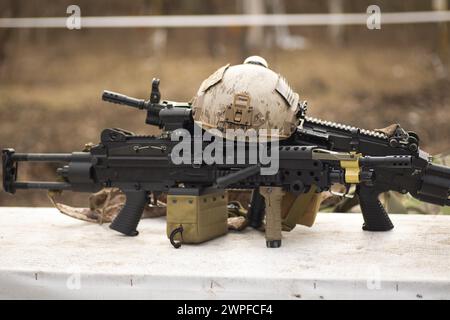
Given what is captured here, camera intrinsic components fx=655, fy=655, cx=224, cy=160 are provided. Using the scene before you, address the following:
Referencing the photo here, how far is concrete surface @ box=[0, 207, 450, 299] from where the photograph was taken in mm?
2643

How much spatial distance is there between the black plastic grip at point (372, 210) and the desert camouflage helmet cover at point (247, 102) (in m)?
0.59

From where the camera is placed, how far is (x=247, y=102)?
3199mm

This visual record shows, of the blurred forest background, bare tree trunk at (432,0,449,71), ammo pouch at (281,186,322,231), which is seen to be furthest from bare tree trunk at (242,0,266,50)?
ammo pouch at (281,186,322,231)

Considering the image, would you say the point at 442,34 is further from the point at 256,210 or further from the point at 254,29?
the point at 256,210

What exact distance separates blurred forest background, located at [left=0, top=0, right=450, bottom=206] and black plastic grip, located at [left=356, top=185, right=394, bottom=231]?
1424 mm

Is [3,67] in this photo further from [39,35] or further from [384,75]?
[384,75]

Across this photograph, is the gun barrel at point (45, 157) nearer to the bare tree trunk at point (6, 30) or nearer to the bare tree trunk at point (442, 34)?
the bare tree trunk at point (6, 30)

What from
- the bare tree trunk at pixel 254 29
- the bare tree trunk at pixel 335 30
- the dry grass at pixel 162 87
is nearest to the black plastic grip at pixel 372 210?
the dry grass at pixel 162 87

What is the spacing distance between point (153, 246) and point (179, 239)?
137mm

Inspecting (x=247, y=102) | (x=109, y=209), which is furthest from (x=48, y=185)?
(x=247, y=102)

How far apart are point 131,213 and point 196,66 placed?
1.77 metres

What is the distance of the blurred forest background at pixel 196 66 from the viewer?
482 centimetres
